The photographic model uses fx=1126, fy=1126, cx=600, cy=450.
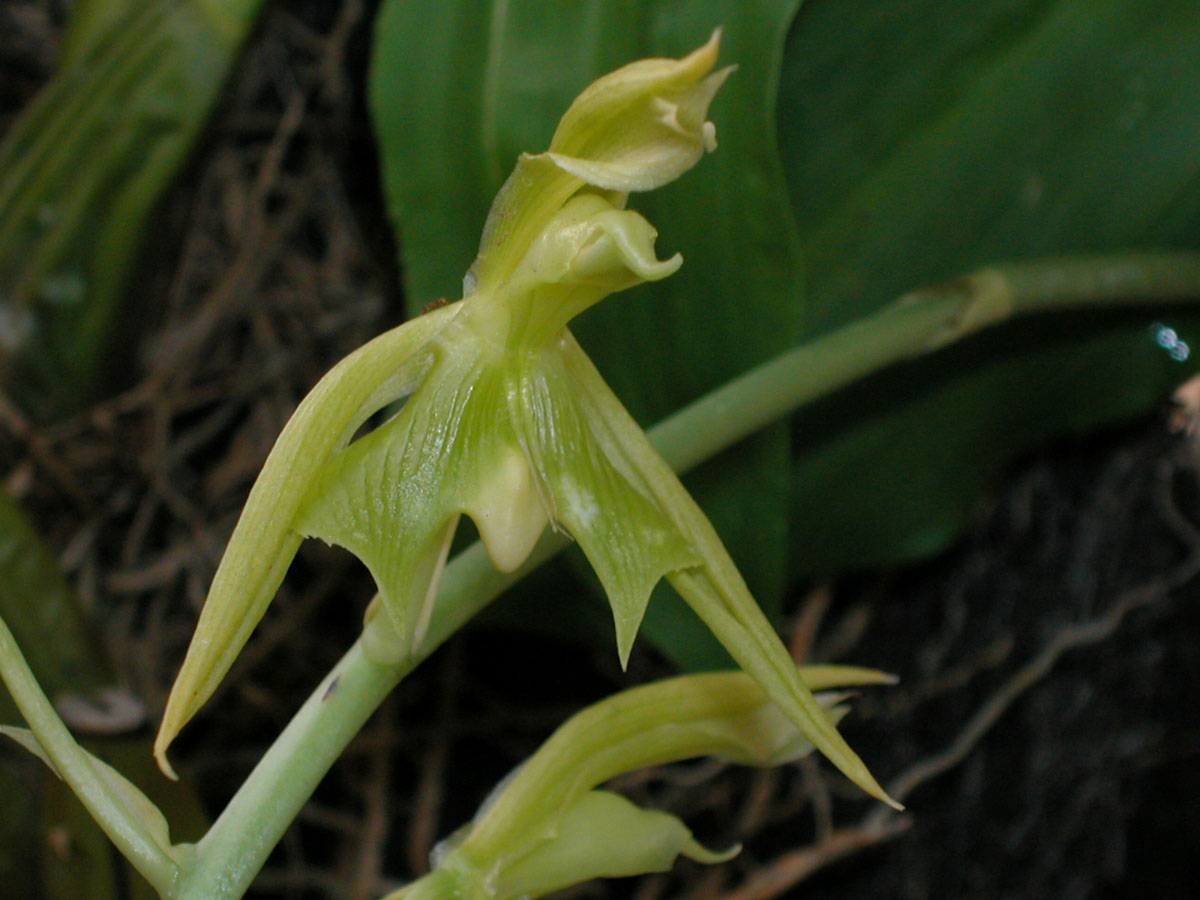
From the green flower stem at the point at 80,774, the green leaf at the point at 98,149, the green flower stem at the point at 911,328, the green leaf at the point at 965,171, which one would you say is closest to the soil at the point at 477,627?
the green leaf at the point at 98,149

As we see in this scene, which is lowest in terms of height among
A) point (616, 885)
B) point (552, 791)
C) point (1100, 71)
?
point (616, 885)

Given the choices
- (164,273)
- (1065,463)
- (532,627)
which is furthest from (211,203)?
(1065,463)

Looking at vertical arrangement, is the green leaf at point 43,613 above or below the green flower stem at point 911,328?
above

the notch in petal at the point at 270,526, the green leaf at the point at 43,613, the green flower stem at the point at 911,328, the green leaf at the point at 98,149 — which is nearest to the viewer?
the notch in petal at the point at 270,526

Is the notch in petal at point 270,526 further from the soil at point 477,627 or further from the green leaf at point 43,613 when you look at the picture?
the soil at point 477,627

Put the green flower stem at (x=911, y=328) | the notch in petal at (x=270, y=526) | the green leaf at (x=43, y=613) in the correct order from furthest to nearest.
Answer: the green leaf at (x=43, y=613) < the green flower stem at (x=911, y=328) < the notch in petal at (x=270, y=526)

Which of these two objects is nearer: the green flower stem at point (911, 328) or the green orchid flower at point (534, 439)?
the green orchid flower at point (534, 439)

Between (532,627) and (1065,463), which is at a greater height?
(532,627)

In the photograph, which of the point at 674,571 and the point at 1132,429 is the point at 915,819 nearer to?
the point at 1132,429
